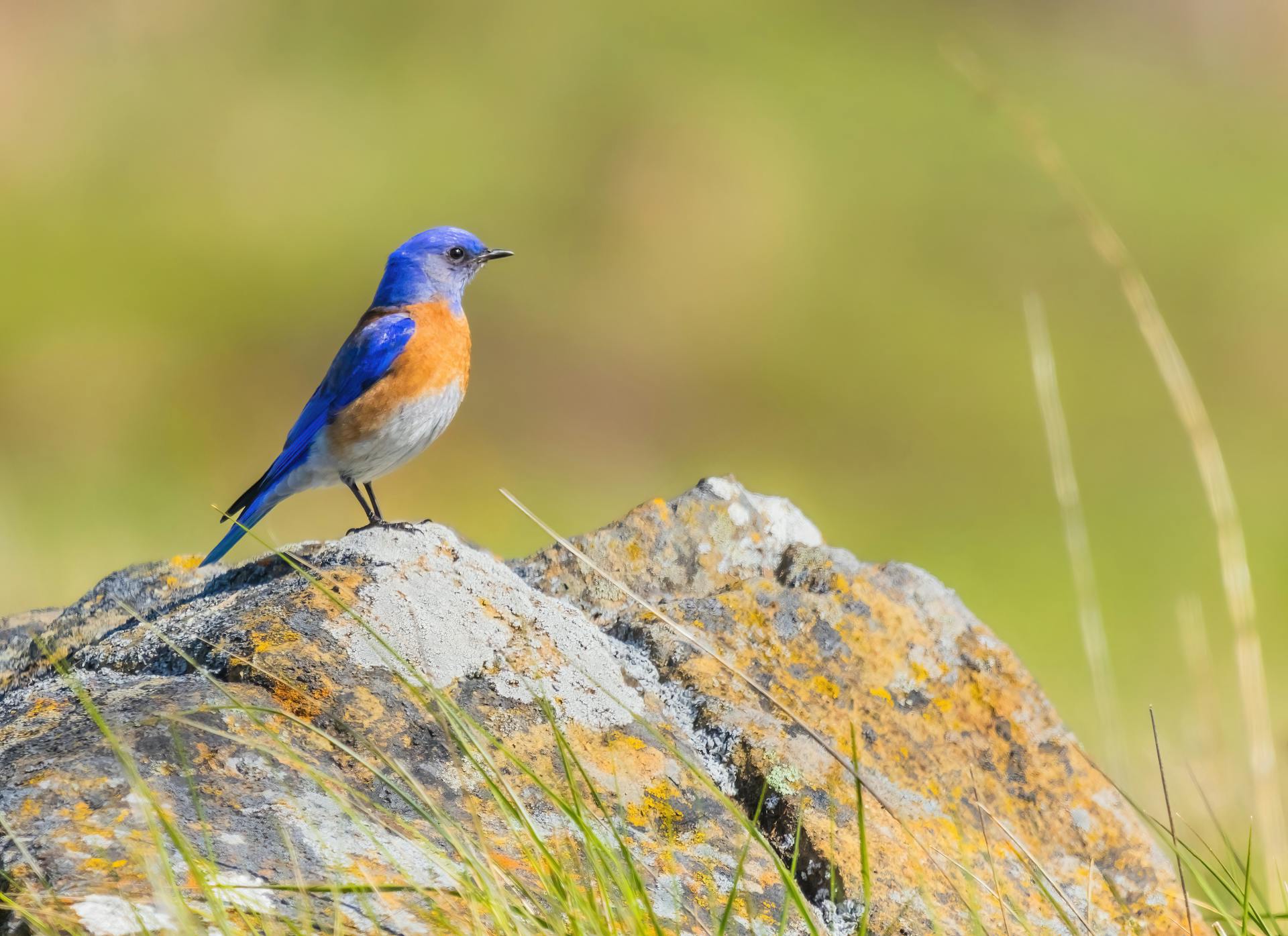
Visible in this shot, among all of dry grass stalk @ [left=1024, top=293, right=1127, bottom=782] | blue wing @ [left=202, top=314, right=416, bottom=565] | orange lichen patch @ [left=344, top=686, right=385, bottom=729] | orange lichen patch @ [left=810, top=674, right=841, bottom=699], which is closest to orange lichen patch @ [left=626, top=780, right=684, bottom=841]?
orange lichen patch @ [left=344, top=686, right=385, bottom=729]

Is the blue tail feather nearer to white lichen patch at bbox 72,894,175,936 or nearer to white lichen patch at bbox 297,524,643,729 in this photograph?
white lichen patch at bbox 297,524,643,729

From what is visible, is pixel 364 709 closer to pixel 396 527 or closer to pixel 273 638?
pixel 273 638

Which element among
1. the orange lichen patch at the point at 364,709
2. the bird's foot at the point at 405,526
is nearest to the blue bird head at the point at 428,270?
the bird's foot at the point at 405,526

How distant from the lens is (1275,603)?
16.3 m

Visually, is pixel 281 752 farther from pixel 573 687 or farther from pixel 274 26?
pixel 274 26

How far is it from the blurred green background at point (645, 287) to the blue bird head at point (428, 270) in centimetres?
922

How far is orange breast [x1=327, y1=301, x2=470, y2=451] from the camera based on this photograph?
470 cm

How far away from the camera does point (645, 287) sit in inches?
806

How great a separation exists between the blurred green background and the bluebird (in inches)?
369

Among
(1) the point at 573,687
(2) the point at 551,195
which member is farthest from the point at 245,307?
(1) the point at 573,687

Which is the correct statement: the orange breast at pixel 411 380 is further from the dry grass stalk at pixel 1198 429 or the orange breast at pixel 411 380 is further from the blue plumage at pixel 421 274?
the dry grass stalk at pixel 1198 429

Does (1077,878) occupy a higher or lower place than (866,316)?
lower

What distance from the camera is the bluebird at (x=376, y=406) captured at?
472cm

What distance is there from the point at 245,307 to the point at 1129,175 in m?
16.3
